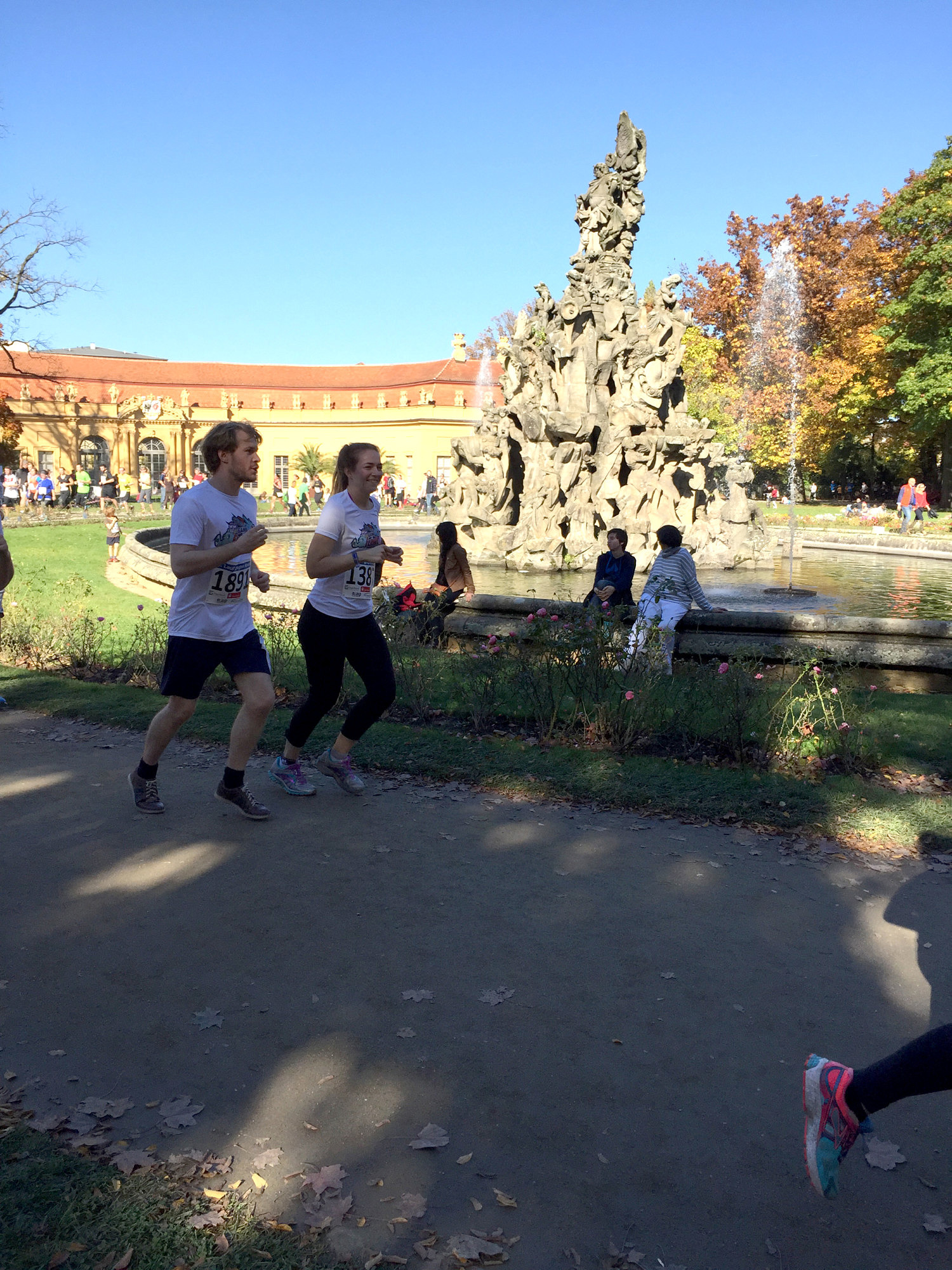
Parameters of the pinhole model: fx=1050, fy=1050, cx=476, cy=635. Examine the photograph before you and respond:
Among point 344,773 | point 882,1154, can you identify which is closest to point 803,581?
point 344,773

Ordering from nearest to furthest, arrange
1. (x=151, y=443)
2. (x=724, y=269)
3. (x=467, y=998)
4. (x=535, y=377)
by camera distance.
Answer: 1. (x=467, y=998)
2. (x=535, y=377)
3. (x=724, y=269)
4. (x=151, y=443)

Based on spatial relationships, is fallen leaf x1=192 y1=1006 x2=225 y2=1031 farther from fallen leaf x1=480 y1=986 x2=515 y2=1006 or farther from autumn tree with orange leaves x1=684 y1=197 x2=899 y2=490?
autumn tree with orange leaves x1=684 y1=197 x2=899 y2=490

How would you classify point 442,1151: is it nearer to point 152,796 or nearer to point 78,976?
point 78,976

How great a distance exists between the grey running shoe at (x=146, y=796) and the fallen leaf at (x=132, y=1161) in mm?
2728

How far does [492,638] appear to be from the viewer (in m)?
7.44

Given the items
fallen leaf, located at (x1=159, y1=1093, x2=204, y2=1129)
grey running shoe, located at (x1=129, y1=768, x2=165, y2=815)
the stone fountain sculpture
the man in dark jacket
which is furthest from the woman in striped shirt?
the stone fountain sculpture

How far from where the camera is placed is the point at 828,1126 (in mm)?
2500

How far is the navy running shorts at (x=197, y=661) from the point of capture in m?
4.93

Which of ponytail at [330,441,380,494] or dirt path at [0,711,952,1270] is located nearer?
dirt path at [0,711,952,1270]

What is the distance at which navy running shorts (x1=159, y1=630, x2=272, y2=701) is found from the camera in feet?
16.2

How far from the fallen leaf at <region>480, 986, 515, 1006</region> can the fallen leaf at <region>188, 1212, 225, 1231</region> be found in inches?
47.3

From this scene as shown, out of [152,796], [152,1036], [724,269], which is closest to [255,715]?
[152,796]

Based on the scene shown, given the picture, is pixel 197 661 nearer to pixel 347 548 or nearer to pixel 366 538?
pixel 347 548

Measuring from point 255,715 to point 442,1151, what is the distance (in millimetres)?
2694
